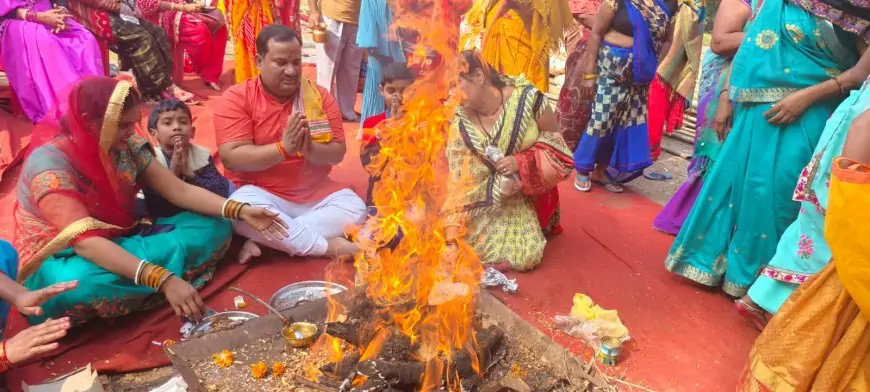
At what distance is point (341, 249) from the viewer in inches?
170

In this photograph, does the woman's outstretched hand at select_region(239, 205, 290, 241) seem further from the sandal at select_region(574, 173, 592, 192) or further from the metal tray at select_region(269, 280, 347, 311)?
the sandal at select_region(574, 173, 592, 192)

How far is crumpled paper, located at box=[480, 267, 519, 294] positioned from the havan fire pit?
71 cm

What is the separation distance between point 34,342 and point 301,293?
161cm

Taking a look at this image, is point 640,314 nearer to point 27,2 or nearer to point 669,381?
point 669,381

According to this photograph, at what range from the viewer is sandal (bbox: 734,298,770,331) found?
12.2 feet

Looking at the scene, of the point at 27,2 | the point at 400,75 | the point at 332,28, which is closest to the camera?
the point at 400,75

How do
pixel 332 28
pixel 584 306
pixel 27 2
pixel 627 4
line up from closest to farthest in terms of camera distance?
pixel 584 306 < pixel 627 4 < pixel 27 2 < pixel 332 28

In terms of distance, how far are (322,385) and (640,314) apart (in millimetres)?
2112

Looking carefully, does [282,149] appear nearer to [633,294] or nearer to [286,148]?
[286,148]

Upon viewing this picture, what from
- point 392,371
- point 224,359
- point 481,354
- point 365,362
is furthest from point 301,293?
point 481,354

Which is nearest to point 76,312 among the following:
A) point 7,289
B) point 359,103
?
point 7,289

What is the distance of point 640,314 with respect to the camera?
3904 mm

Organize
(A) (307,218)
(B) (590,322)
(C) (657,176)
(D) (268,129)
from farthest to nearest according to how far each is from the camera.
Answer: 1. (C) (657,176)
2. (A) (307,218)
3. (D) (268,129)
4. (B) (590,322)

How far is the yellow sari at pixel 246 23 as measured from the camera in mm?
6906
